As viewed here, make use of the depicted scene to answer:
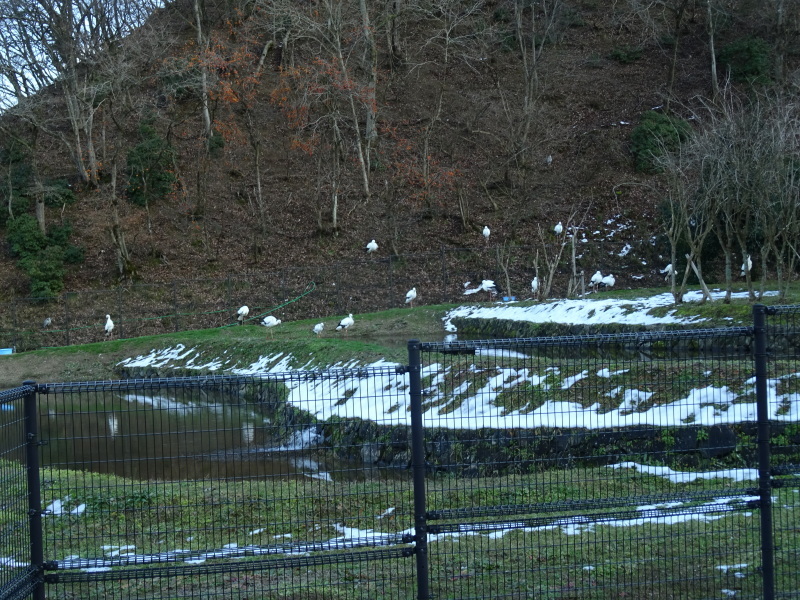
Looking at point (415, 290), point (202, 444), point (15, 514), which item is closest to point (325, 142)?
point (415, 290)

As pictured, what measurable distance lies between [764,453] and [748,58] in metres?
43.9

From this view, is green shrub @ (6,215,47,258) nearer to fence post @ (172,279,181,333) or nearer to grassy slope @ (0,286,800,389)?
fence post @ (172,279,181,333)

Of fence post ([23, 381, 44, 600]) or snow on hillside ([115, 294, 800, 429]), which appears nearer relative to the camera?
fence post ([23, 381, 44, 600])

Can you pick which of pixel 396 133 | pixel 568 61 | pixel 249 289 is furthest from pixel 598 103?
pixel 249 289

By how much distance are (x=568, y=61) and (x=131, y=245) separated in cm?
2799

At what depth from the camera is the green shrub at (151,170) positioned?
131ft

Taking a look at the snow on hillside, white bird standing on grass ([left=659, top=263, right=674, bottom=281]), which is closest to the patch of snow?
the snow on hillside

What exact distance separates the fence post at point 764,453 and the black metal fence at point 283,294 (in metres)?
27.1

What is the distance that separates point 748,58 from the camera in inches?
1740

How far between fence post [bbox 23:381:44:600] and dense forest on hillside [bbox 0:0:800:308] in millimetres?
27934

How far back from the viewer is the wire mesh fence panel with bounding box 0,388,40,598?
5203mm

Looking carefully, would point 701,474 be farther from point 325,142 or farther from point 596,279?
point 325,142

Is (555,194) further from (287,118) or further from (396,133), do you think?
(287,118)

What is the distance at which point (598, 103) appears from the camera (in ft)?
155
